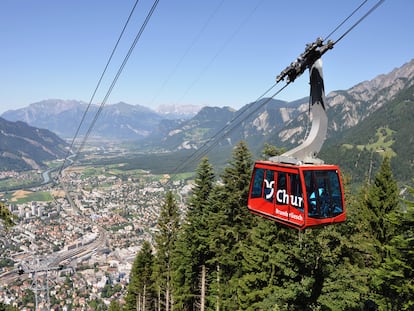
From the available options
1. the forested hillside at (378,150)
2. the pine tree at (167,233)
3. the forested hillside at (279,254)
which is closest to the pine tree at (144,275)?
the forested hillside at (279,254)

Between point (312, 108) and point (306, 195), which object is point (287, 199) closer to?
point (306, 195)

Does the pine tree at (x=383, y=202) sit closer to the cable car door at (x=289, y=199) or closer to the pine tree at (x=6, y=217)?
the cable car door at (x=289, y=199)

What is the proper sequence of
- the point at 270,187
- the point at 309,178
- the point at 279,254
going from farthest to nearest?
1. the point at 279,254
2. the point at 270,187
3. the point at 309,178

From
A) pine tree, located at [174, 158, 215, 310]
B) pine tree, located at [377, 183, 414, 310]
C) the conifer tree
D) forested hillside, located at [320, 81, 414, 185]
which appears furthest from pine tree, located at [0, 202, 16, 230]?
forested hillside, located at [320, 81, 414, 185]

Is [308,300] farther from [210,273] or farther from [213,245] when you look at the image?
[210,273]

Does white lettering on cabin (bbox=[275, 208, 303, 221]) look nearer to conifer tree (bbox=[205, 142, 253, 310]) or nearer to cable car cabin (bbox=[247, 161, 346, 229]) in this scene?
cable car cabin (bbox=[247, 161, 346, 229])

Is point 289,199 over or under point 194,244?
over

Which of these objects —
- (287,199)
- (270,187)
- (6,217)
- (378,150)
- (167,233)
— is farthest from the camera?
(378,150)

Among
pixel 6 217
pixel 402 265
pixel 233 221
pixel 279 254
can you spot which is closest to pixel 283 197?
pixel 279 254
